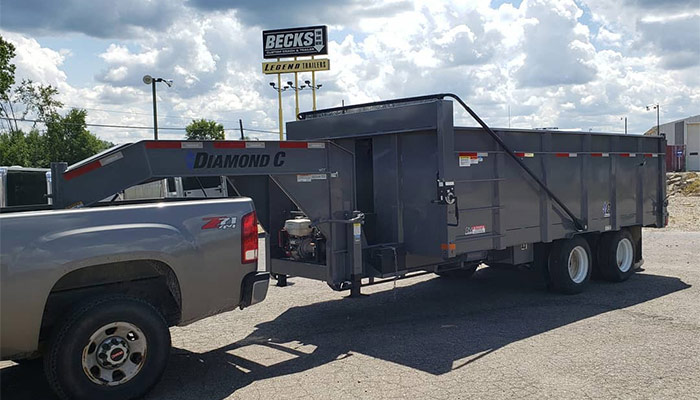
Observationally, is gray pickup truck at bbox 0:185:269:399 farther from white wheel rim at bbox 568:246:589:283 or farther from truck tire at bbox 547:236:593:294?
white wheel rim at bbox 568:246:589:283

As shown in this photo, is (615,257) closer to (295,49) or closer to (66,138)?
(295,49)

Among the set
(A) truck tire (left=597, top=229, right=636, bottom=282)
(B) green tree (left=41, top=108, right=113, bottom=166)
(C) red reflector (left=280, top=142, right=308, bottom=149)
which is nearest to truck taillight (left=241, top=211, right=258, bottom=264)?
(C) red reflector (left=280, top=142, right=308, bottom=149)

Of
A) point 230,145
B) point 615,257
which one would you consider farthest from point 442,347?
point 615,257

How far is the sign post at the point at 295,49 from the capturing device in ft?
126

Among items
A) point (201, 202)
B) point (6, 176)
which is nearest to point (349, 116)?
point (201, 202)

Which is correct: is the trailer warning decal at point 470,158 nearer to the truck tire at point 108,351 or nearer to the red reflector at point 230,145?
the red reflector at point 230,145

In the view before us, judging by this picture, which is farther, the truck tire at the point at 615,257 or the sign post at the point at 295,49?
the sign post at the point at 295,49

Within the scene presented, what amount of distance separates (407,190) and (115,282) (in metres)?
4.03

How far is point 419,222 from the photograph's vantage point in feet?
27.2

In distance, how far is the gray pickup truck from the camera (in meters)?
4.81

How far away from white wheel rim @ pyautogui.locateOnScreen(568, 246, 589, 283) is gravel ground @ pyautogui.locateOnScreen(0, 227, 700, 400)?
0.92 ft

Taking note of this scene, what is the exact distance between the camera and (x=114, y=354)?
5188 mm

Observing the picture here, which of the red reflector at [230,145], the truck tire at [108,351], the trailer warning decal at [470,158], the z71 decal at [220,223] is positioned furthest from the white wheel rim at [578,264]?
the truck tire at [108,351]

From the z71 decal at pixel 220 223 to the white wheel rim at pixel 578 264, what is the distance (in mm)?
6311
